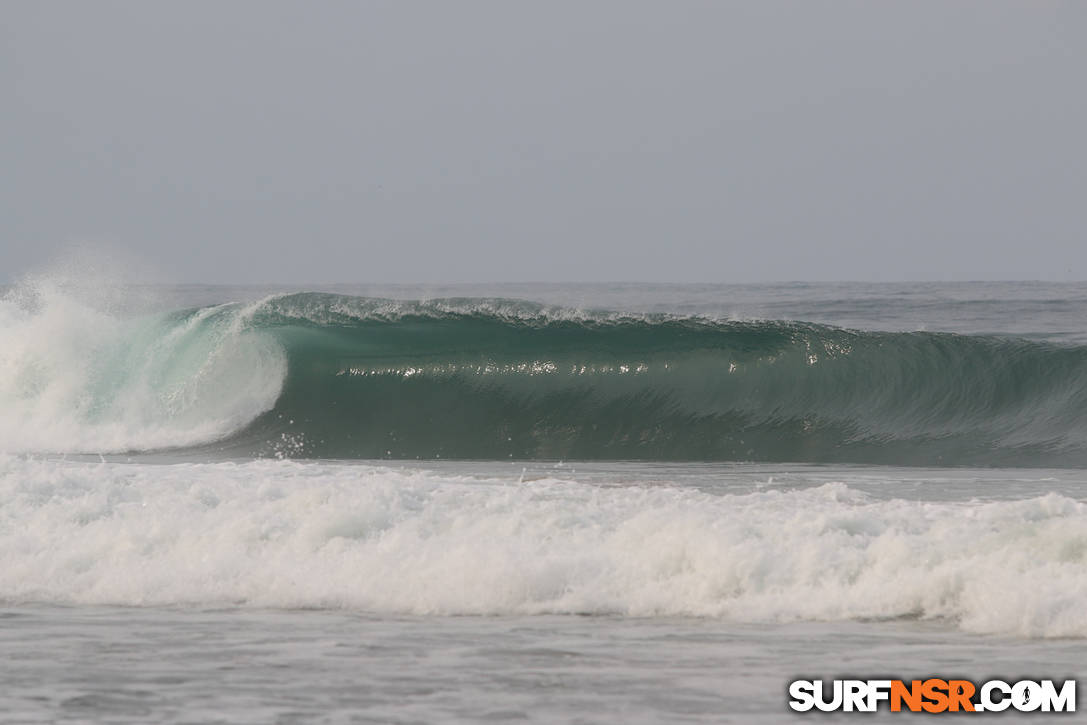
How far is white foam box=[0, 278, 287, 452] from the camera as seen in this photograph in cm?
1508

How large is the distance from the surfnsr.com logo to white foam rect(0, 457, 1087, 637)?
816 mm

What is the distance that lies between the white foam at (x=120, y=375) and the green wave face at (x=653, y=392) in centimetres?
42

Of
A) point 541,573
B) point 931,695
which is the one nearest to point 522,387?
point 541,573

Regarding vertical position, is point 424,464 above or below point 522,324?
below

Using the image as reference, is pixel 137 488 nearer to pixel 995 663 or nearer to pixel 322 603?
pixel 322 603

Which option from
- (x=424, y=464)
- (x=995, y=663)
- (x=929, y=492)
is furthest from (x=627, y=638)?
(x=424, y=464)

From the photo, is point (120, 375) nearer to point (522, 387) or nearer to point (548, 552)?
point (522, 387)

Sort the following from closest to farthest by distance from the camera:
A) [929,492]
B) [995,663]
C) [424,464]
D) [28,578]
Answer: [995,663], [28,578], [929,492], [424,464]

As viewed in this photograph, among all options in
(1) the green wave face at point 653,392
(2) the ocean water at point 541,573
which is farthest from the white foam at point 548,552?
(1) the green wave face at point 653,392

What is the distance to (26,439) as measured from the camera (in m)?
14.9

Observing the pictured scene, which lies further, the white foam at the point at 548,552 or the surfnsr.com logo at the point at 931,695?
the white foam at the point at 548,552

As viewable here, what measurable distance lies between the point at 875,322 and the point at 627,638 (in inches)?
862

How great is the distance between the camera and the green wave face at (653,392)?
13938 millimetres

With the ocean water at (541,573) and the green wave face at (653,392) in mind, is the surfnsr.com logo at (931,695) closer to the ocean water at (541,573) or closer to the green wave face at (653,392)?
the ocean water at (541,573)
